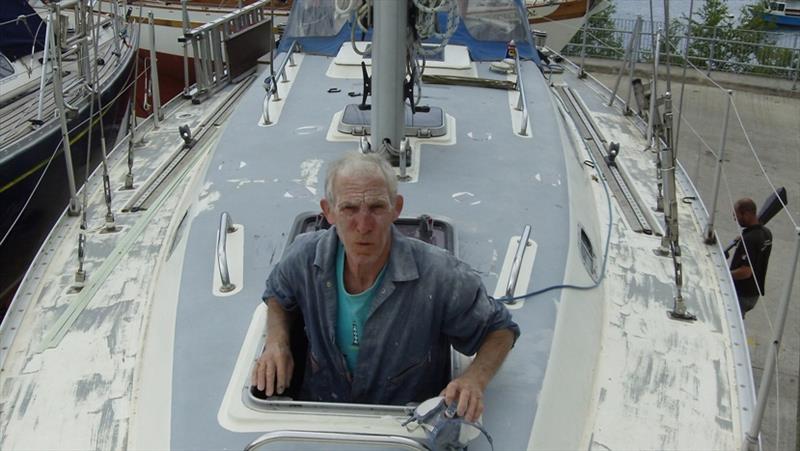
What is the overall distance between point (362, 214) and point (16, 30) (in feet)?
19.8

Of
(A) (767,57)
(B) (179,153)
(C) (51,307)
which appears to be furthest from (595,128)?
(A) (767,57)

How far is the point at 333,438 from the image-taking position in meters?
1.93

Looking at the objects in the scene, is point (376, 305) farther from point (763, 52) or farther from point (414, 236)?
point (763, 52)

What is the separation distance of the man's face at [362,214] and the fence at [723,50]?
28.5ft

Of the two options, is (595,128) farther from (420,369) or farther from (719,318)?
(420,369)

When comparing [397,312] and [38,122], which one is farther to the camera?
[38,122]

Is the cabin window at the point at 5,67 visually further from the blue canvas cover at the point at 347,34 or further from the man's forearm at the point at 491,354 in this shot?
the man's forearm at the point at 491,354

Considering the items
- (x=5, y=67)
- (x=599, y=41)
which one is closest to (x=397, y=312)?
(x=5, y=67)

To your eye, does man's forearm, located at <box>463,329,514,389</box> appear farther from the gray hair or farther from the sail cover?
the sail cover

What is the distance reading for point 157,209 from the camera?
406cm

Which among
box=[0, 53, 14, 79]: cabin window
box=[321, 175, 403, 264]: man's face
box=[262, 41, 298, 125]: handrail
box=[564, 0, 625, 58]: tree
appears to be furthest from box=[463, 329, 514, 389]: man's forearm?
box=[564, 0, 625, 58]: tree

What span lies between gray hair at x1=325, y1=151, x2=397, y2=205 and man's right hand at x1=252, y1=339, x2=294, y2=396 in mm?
479

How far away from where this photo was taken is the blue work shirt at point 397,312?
207 centimetres

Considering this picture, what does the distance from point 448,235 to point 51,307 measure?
1681 mm
